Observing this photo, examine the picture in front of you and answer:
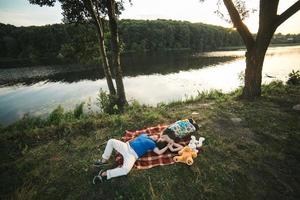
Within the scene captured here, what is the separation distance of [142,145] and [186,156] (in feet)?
3.83

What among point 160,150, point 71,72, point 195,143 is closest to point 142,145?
point 160,150

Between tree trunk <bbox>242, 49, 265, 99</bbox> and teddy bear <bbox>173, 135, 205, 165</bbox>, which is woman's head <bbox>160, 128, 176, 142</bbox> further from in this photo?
tree trunk <bbox>242, 49, 265, 99</bbox>

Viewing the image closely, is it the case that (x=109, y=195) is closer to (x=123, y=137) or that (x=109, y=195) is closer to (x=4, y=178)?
(x=123, y=137)

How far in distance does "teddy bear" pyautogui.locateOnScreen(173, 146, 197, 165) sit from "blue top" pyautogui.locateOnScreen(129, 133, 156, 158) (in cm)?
72

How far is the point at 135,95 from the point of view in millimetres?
19547

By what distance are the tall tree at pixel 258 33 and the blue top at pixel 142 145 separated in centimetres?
640

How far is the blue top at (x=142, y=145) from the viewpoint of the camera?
206 inches

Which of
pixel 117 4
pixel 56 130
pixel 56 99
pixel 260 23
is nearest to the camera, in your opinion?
pixel 56 130

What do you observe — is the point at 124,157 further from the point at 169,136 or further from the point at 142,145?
the point at 169,136

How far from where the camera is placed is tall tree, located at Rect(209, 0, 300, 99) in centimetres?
829

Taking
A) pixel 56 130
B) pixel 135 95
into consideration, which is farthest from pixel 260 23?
pixel 135 95

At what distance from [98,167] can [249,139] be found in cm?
449

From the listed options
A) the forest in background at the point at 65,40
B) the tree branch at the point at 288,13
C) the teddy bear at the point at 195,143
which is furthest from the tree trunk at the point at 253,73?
the forest in background at the point at 65,40

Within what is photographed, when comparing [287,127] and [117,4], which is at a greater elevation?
[117,4]
